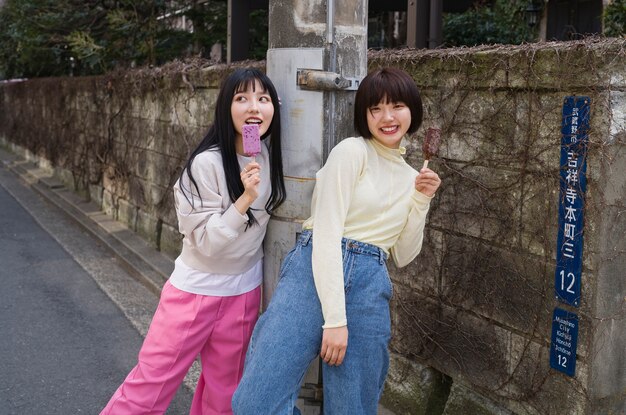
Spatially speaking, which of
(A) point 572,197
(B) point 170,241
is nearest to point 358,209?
(A) point 572,197

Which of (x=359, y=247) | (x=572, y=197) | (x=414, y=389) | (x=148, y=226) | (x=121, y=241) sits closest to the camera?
(x=359, y=247)

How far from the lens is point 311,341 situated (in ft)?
7.91

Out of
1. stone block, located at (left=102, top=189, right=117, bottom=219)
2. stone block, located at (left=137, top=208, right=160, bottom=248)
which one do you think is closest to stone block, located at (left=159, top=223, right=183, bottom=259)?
stone block, located at (left=137, top=208, right=160, bottom=248)

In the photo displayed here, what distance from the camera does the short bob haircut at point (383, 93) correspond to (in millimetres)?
2488

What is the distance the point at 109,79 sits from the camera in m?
9.98

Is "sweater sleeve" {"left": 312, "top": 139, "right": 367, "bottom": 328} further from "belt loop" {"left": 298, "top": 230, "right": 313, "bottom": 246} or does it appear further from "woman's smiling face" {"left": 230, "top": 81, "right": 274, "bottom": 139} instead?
"woman's smiling face" {"left": 230, "top": 81, "right": 274, "bottom": 139}

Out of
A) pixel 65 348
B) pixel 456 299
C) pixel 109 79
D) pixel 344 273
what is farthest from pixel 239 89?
pixel 109 79

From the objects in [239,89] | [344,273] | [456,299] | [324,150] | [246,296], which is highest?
[239,89]

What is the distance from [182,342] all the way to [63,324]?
11.1ft

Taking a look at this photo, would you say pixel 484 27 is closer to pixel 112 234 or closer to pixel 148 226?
pixel 148 226

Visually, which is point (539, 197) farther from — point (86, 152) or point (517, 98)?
point (86, 152)

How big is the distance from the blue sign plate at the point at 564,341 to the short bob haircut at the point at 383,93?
1.34 meters

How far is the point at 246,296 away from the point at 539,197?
1.44m

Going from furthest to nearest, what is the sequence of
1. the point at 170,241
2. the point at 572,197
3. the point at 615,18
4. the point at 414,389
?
the point at 170,241 → the point at 615,18 → the point at 414,389 → the point at 572,197
